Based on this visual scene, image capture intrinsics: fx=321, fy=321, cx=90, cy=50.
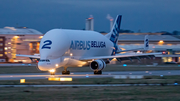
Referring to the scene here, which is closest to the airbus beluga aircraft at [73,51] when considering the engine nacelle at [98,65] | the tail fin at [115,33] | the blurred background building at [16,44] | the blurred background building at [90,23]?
the engine nacelle at [98,65]

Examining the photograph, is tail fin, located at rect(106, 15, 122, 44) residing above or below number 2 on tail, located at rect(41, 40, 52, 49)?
above

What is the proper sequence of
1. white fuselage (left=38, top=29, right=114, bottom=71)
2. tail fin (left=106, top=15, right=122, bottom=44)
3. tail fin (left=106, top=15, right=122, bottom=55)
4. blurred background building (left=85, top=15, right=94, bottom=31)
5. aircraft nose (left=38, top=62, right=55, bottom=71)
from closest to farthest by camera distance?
aircraft nose (left=38, top=62, right=55, bottom=71) < white fuselage (left=38, top=29, right=114, bottom=71) < tail fin (left=106, top=15, right=122, bottom=55) < tail fin (left=106, top=15, right=122, bottom=44) < blurred background building (left=85, top=15, right=94, bottom=31)

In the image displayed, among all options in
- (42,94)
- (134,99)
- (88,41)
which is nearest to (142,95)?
(134,99)

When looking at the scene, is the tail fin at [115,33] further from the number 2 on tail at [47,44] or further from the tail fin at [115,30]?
the number 2 on tail at [47,44]

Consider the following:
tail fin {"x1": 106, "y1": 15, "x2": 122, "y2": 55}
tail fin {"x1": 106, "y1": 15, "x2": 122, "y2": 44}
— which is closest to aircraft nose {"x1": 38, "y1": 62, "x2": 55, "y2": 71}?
tail fin {"x1": 106, "y1": 15, "x2": 122, "y2": 55}

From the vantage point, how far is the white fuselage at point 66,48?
3509cm

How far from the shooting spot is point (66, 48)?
1452 inches

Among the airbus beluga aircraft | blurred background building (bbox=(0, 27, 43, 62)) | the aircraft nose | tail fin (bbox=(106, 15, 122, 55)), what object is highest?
blurred background building (bbox=(0, 27, 43, 62))

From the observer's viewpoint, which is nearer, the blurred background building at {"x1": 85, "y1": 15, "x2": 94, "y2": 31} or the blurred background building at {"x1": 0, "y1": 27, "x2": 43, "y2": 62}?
the blurred background building at {"x1": 85, "y1": 15, "x2": 94, "y2": 31}

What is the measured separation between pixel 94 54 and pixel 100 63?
15.3ft

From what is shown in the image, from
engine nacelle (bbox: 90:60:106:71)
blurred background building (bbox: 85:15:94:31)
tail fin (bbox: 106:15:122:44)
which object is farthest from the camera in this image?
blurred background building (bbox: 85:15:94:31)

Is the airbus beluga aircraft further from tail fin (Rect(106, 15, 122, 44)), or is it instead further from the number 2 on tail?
tail fin (Rect(106, 15, 122, 44))

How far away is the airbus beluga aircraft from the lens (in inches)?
1387

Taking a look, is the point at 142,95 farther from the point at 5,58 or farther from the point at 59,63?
the point at 5,58
